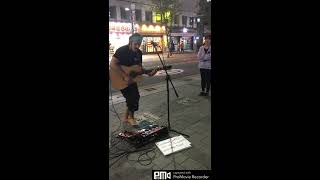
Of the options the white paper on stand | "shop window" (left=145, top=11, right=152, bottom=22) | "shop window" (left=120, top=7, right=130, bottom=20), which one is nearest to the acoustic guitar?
the white paper on stand

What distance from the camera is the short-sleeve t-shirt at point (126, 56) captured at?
3.45m

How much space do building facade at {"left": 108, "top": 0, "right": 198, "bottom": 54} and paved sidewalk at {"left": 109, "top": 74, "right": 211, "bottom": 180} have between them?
1207cm

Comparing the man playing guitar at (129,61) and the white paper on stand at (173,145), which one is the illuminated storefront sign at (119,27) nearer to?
the man playing guitar at (129,61)

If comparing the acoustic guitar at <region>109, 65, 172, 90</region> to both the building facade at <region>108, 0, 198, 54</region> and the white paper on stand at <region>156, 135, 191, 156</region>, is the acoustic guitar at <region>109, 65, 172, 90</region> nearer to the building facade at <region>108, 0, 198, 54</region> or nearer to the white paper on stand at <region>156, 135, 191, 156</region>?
the white paper on stand at <region>156, 135, 191, 156</region>

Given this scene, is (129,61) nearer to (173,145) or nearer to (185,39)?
(173,145)
